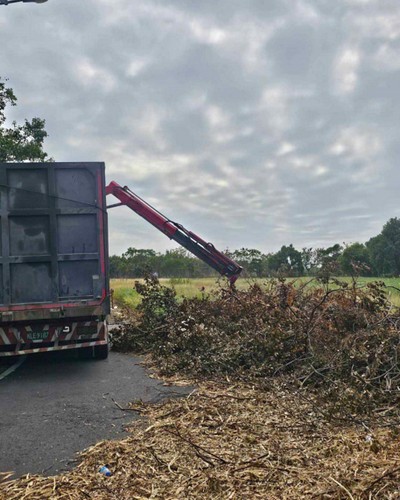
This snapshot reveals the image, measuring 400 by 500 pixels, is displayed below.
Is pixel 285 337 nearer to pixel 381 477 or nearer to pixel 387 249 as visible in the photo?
pixel 381 477

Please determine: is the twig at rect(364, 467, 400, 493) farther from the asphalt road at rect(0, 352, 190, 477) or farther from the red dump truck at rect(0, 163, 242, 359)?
the red dump truck at rect(0, 163, 242, 359)

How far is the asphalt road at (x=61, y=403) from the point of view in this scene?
4133mm

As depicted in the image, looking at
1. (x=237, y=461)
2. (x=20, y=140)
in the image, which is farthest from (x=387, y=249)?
(x=237, y=461)

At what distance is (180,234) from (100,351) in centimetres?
359

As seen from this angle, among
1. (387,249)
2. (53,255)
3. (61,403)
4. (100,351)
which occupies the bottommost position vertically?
(61,403)

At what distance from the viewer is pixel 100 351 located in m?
8.39

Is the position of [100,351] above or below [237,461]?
above

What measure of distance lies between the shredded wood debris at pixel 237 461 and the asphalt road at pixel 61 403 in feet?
0.89

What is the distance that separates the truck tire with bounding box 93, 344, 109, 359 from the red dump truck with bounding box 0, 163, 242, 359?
604mm

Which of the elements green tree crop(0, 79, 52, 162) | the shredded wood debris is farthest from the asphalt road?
green tree crop(0, 79, 52, 162)

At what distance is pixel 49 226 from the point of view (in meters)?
7.50

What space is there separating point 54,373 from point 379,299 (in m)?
5.73

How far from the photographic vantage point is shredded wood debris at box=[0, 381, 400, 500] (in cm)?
309

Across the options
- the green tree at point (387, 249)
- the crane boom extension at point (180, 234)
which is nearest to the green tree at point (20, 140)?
the crane boom extension at point (180, 234)
